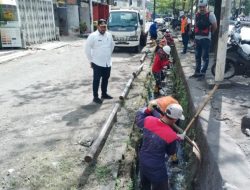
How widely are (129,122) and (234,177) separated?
296cm

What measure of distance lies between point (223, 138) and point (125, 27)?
41.8ft

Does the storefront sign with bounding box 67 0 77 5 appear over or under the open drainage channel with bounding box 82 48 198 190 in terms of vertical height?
over

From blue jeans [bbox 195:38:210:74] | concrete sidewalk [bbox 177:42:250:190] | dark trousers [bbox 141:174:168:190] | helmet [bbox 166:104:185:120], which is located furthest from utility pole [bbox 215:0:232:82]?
helmet [bbox 166:104:185:120]

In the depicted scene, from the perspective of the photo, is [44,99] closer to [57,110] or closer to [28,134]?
[57,110]

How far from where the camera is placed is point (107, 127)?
5566mm

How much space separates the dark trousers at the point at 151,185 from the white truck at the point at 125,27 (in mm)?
12700

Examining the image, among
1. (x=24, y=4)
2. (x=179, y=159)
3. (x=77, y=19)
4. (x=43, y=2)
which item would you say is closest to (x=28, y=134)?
(x=179, y=159)

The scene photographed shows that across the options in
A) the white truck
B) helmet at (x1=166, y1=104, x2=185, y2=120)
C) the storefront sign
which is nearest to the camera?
helmet at (x1=166, y1=104, x2=185, y2=120)

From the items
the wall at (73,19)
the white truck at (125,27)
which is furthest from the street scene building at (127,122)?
the wall at (73,19)

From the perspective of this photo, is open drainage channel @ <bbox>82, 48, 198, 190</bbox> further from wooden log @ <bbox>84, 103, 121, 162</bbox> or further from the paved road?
the paved road

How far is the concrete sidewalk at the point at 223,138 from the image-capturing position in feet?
12.0

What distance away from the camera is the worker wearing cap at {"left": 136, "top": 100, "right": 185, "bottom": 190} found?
352 cm

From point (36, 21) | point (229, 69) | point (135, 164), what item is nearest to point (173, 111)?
point (135, 164)

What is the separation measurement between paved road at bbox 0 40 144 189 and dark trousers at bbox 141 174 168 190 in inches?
34.2
